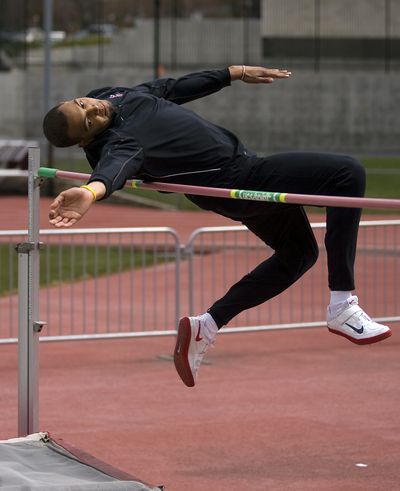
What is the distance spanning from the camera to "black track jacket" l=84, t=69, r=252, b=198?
6078 millimetres

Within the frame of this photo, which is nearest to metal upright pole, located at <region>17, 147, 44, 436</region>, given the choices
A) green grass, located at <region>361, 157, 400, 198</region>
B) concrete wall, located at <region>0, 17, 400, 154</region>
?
green grass, located at <region>361, 157, 400, 198</region>

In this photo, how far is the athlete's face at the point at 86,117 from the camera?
19.9 feet

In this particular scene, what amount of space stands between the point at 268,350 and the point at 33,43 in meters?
36.0

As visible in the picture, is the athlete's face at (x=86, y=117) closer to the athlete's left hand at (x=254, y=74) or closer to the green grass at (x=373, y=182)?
the athlete's left hand at (x=254, y=74)

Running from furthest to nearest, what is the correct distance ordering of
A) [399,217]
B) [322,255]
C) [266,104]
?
[266,104], [399,217], [322,255]

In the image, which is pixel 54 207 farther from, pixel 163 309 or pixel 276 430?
pixel 163 309

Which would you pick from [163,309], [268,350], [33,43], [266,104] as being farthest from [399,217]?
[33,43]

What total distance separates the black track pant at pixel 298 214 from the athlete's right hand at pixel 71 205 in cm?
115

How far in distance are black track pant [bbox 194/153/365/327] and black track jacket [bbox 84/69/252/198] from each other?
0.48 ft

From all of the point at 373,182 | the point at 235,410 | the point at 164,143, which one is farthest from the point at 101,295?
the point at 373,182

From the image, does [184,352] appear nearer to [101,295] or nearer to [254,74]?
[254,74]

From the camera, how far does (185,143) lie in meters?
6.22

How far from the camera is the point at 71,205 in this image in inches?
214

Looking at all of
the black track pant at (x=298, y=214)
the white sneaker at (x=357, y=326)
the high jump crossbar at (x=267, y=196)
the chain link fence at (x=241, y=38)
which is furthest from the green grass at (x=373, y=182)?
the high jump crossbar at (x=267, y=196)
